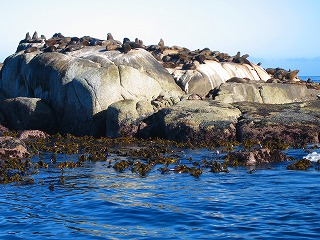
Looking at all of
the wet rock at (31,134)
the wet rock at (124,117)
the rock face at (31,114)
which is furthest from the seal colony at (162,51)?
the wet rock at (31,134)

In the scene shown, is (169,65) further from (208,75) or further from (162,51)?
(162,51)

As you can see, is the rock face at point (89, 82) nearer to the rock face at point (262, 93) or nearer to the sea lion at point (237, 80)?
the rock face at point (262, 93)

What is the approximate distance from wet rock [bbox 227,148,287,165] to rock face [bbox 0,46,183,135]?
8.81 m

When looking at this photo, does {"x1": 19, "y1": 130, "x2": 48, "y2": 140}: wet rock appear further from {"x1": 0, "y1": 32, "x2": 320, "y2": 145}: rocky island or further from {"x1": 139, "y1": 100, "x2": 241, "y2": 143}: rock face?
{"x1": 139, "y1": 100, "x2": 241, "y2": 143}: rock face

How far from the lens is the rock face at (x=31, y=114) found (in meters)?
26.3

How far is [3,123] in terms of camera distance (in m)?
27.2

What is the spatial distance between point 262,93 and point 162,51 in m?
7.44

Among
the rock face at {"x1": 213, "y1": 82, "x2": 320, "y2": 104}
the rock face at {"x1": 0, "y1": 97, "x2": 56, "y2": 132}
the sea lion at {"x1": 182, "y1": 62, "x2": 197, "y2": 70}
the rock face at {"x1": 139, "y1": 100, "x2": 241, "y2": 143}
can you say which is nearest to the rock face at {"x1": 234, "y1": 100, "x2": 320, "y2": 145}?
the rock face at {"x1": 139, "y1": 100, "x2": 241, "y2": 143}

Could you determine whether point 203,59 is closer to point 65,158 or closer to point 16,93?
point 16,93

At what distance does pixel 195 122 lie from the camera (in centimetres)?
2230

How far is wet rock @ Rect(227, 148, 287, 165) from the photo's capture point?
1772 cm

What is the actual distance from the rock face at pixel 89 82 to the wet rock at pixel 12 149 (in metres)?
5.66

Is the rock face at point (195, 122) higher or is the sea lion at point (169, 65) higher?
the sea lion at point (169, 65)

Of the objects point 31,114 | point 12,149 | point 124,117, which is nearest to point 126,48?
point 124,117
